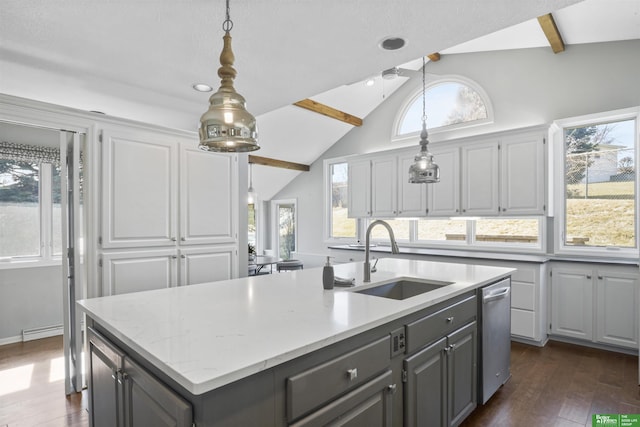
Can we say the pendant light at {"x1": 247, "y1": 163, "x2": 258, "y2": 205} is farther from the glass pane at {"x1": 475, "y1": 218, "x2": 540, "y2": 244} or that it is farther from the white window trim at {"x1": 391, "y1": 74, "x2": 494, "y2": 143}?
the glass pane at {"x1": 475, "y1": 218, "x2": 540, "y2": 244}

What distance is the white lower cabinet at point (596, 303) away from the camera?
3.31m

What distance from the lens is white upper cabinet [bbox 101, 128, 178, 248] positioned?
254 centimetres

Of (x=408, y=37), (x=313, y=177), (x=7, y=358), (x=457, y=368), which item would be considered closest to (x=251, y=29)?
(x=408, y=37)

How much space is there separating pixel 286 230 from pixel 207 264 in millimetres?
4500

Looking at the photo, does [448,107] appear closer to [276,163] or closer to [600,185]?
[600,185]

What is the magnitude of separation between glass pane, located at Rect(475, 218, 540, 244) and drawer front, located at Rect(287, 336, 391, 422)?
359cm

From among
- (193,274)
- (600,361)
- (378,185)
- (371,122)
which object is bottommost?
(600,361)

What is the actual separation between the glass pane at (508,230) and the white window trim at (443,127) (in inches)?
53.1

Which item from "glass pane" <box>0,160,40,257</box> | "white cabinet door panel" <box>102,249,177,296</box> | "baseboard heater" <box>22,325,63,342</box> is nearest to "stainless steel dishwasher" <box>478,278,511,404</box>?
"white cabinet door panel" <box>102,249,177,296</box>

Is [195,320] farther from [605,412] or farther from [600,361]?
[600,361]

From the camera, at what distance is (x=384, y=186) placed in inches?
208

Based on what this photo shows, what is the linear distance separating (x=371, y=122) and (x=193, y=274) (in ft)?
13.4

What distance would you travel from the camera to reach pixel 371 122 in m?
5.88

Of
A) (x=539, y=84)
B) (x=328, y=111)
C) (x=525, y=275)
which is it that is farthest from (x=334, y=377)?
(x=328, y=111)
